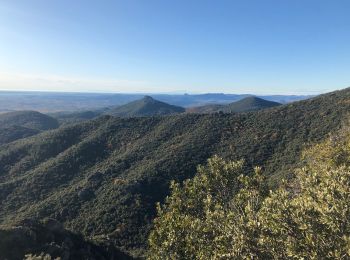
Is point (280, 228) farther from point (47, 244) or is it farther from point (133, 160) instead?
point (133, 160)

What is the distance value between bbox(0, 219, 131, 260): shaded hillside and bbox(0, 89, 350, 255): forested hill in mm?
13266

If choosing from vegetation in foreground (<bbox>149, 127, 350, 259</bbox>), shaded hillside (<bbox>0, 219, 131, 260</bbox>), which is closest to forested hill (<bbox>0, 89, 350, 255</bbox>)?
shaded hillside (<bbox>0, 219, 131, 260</bbox>)

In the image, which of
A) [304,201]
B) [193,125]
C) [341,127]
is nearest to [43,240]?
[304,201]

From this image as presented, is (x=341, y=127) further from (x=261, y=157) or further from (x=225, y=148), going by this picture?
(x=225, y=148)

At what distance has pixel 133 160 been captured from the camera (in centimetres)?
10831

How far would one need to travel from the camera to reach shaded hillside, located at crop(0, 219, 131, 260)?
42688mm

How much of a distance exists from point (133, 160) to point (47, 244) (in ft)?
208

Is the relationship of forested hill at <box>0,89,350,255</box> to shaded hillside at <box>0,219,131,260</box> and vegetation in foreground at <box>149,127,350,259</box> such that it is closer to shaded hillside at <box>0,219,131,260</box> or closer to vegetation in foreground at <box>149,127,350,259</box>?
shaded hillside at <box>0,219,131,260</box>

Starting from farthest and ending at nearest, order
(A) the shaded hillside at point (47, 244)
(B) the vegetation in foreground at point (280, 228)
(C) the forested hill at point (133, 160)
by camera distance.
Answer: (C) the forested hill at point (133, 160) → (A) the shaded hillside at point (47, 244) → (B) the vegetation in foreground at point (280, 228)

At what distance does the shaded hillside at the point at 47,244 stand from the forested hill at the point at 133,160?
13.3 meters

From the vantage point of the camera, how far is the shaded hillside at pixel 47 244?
42688 mm

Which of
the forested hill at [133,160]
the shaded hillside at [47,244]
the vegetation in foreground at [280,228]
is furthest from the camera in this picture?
the forested hill at [133,160]

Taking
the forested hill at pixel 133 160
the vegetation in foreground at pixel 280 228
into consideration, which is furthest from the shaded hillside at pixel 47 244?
the vegetation in foreground at pixel 280 228

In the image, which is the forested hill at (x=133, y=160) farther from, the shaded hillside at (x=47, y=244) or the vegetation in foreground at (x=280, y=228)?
the vegetation in foreground at (x=280, y=228)
